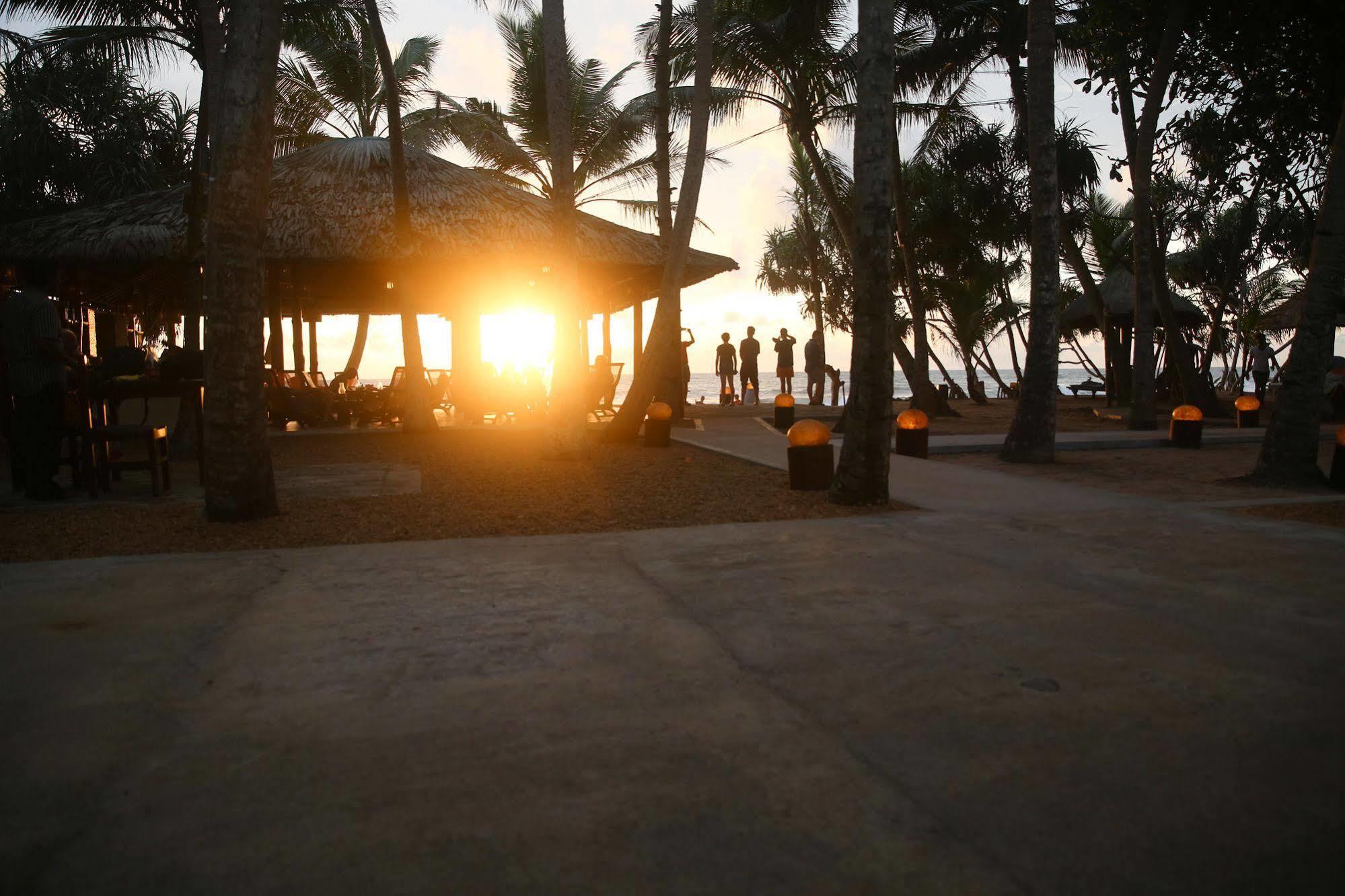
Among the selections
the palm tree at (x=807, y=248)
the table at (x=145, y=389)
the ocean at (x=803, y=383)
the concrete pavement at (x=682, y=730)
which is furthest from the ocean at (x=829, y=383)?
the concrete pavement at (x=682, y=730)

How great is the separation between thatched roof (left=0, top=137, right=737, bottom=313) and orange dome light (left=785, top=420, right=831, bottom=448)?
23.1 feet

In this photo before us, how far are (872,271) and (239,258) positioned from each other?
164 inches

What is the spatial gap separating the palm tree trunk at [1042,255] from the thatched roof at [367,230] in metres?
5.76

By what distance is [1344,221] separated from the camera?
7.47m

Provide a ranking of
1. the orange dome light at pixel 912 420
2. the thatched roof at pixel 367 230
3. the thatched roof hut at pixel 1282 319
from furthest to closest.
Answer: the thatched roof hut at pixel 1282 319, the thatched roof at pixel 367 230, the orange dome light at pixel 912 420

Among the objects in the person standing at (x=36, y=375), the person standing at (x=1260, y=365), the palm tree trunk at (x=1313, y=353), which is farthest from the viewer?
the person standing at (x=1260, y=365)

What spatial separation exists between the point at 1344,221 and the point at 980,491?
147 inches

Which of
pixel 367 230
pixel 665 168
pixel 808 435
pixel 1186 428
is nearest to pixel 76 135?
pixel 367 230

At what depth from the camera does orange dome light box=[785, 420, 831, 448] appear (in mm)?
7230

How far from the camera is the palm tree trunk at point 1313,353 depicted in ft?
24.6

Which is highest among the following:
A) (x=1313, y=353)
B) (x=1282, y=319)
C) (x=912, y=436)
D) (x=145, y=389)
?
(x=1282, y=319)

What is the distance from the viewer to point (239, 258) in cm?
580

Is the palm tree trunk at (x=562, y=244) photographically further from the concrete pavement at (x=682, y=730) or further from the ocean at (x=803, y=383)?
the ocean at (x=803, y=383)

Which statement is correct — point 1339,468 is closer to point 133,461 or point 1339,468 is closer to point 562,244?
point 562,244
